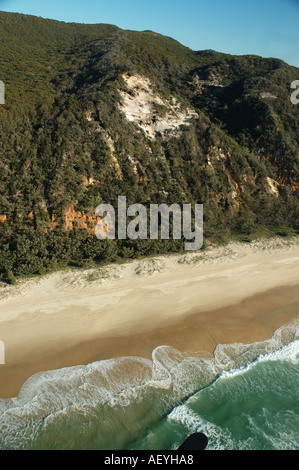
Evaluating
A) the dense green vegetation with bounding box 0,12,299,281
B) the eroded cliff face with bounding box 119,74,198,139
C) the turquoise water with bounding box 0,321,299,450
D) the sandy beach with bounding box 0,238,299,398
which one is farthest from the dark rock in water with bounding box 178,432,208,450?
the eroded cliff face with bounding box 119,74,198,139

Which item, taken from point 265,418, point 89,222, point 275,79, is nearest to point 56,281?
point 89,222

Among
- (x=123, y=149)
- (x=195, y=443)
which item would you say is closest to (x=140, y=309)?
(x=195, y=443)

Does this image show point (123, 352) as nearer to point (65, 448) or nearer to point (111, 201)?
point (65, 448)

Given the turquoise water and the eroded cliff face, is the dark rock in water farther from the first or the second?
the eroded cliff face

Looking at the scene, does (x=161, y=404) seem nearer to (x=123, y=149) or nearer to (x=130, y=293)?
(x=130, y=293)

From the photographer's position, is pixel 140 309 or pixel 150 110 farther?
pixel 150 110

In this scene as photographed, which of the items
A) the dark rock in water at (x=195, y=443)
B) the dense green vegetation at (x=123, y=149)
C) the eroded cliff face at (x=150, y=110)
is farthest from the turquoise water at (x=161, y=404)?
the eroded cliff face at (x=150, y=110)
